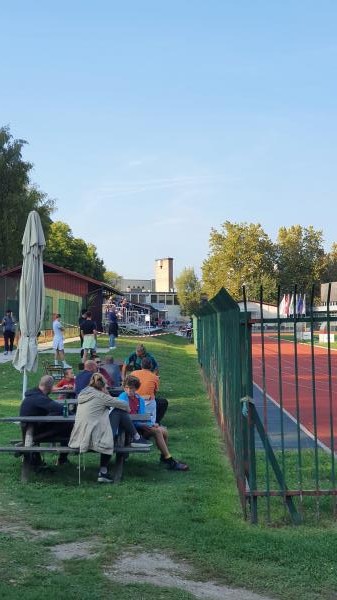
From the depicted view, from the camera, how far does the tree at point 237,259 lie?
93.4 meters

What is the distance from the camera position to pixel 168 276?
613 ft

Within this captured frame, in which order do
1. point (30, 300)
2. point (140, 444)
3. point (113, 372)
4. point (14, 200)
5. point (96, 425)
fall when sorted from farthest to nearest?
point (14, 200), point (113, 372), point (30, 300), point (140, 444), point (96, 425)

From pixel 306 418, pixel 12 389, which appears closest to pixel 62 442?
pixel 306 418

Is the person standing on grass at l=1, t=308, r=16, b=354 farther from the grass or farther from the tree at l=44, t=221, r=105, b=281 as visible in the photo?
the tree at l=44, t=221, r=105, b=281

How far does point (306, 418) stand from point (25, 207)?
40.4 m

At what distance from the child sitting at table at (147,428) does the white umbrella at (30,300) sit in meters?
3.00

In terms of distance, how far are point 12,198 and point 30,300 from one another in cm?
4052

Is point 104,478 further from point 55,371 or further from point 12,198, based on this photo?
point 12,198

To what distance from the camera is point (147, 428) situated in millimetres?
9109

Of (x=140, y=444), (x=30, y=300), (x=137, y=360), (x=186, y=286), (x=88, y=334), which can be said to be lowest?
(x=140, y=444)

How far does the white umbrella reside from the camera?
12.0 metres

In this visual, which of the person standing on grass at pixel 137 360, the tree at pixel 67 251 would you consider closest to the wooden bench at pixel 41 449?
the person standing on grass at pixel 137 360

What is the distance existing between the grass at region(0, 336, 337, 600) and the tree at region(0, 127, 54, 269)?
4331 cm

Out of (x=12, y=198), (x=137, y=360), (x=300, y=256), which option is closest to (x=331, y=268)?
(x=300, y=256)
